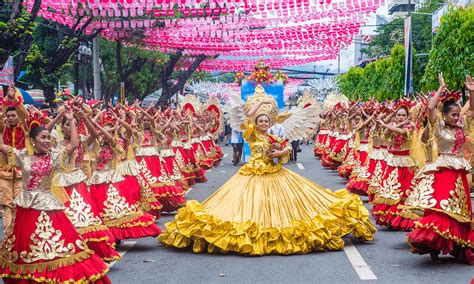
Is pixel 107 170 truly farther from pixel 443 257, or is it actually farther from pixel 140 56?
pixel 140 56

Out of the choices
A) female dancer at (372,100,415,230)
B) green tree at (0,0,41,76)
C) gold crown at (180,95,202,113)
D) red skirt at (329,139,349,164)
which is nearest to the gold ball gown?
female dancer at (372,100,415,230)

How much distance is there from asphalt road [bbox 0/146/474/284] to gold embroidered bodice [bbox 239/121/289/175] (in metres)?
1.27

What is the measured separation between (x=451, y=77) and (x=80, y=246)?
16874 mm

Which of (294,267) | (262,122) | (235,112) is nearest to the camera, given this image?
(294,267)

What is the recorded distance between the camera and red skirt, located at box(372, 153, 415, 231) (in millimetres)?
12906

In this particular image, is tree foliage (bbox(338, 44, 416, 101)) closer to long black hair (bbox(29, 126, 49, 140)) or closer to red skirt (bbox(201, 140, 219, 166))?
red skirt (bbox(201, 140, 219, 166))

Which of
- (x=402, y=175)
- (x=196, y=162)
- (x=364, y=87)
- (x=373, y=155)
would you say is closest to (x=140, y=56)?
(x=364, y=87)

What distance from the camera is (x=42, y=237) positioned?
807 cm

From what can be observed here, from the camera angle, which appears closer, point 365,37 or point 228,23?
point 228,23

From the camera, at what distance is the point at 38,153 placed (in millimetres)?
8352

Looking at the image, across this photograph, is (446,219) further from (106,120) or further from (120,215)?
(106,120)

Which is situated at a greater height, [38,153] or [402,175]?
[38,153]

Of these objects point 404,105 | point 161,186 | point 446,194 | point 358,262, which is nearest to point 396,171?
point 404,105

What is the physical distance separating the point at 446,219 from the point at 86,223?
12.8 feet
